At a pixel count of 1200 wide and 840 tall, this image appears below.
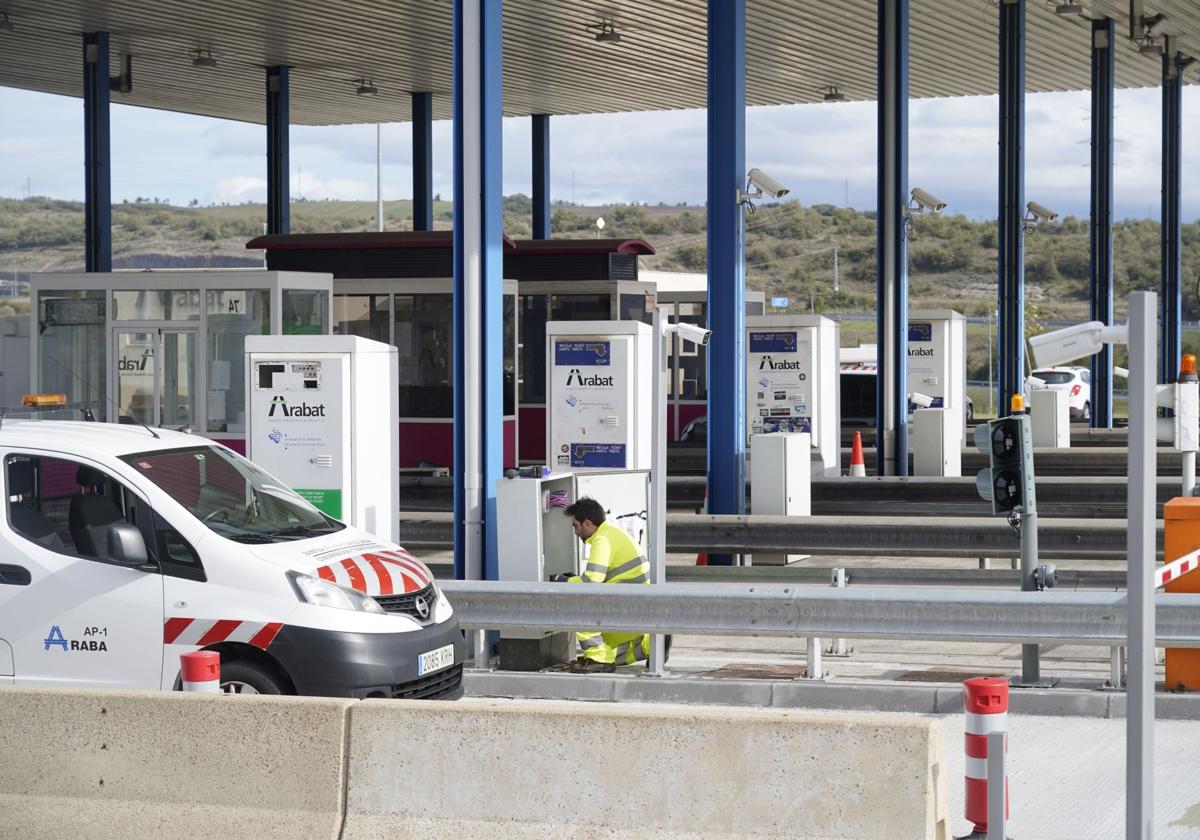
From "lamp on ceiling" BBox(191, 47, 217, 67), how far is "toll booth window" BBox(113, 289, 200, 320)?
9.95 metres

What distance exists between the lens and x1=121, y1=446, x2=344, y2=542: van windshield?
826 centimetres

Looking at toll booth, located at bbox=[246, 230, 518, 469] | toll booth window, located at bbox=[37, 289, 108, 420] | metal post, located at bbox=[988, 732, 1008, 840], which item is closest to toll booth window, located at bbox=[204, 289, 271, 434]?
toll booth window, located at bbox=[37, 289, 108, 420]

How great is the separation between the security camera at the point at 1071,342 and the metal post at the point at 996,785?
1.34m

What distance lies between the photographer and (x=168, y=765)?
241 inches

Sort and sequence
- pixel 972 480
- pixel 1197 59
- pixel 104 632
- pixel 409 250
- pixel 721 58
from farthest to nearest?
pixel 1197 59
pixel 409 250
pixel 972 480
pixel 721 58
pixel 104 632

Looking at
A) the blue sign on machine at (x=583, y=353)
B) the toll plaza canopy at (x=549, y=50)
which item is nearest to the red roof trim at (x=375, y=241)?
the toll plaza canopy at (x=549, y=50)

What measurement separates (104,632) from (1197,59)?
93.1 feet

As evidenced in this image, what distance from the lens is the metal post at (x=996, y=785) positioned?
558 cm

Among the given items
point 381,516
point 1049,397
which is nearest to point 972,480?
point 381,516

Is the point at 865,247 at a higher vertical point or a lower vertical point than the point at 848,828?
higher

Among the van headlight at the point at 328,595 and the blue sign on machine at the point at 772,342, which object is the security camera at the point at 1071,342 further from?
the blue sign on machine at the point at 772,342

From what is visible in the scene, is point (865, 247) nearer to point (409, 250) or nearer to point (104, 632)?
point (409, 250)

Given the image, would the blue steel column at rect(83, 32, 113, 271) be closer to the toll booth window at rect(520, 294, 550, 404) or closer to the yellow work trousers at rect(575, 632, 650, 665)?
the toll booth window at rect(520, 294, 550, 404)

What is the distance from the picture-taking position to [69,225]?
124 meters
